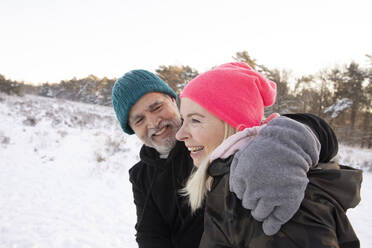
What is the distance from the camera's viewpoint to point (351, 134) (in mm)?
13891

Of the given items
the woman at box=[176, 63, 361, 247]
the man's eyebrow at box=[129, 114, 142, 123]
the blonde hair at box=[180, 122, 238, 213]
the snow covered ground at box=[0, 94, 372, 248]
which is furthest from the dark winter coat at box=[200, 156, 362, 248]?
the snow covered ground at box=[0, 94, 372, 248]

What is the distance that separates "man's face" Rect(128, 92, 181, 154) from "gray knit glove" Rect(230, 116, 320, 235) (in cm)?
93

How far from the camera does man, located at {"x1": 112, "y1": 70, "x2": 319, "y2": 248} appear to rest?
4.69ft

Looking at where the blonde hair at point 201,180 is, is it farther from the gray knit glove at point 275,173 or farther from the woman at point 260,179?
the gray knit glove at point 275,173

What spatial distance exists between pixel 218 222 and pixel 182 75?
19.6m

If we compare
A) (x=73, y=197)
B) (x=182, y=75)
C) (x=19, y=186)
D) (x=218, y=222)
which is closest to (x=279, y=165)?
(x=218, y=222)

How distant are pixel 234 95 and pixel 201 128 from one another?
236mm

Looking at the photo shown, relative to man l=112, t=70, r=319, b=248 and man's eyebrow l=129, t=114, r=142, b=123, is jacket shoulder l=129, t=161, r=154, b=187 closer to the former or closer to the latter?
man l=112, t=70, r=319, b=248

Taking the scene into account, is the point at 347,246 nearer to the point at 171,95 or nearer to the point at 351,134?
the point at 171,95

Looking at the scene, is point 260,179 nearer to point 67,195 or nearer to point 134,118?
point 134,118

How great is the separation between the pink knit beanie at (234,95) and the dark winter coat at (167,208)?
25.5 inches

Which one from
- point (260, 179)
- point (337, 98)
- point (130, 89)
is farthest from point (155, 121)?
point (337, 98)

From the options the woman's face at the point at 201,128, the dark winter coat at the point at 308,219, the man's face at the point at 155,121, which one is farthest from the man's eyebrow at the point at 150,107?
the dark winter coat at the point at 308,219

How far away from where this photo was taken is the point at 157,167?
60.1 inches
